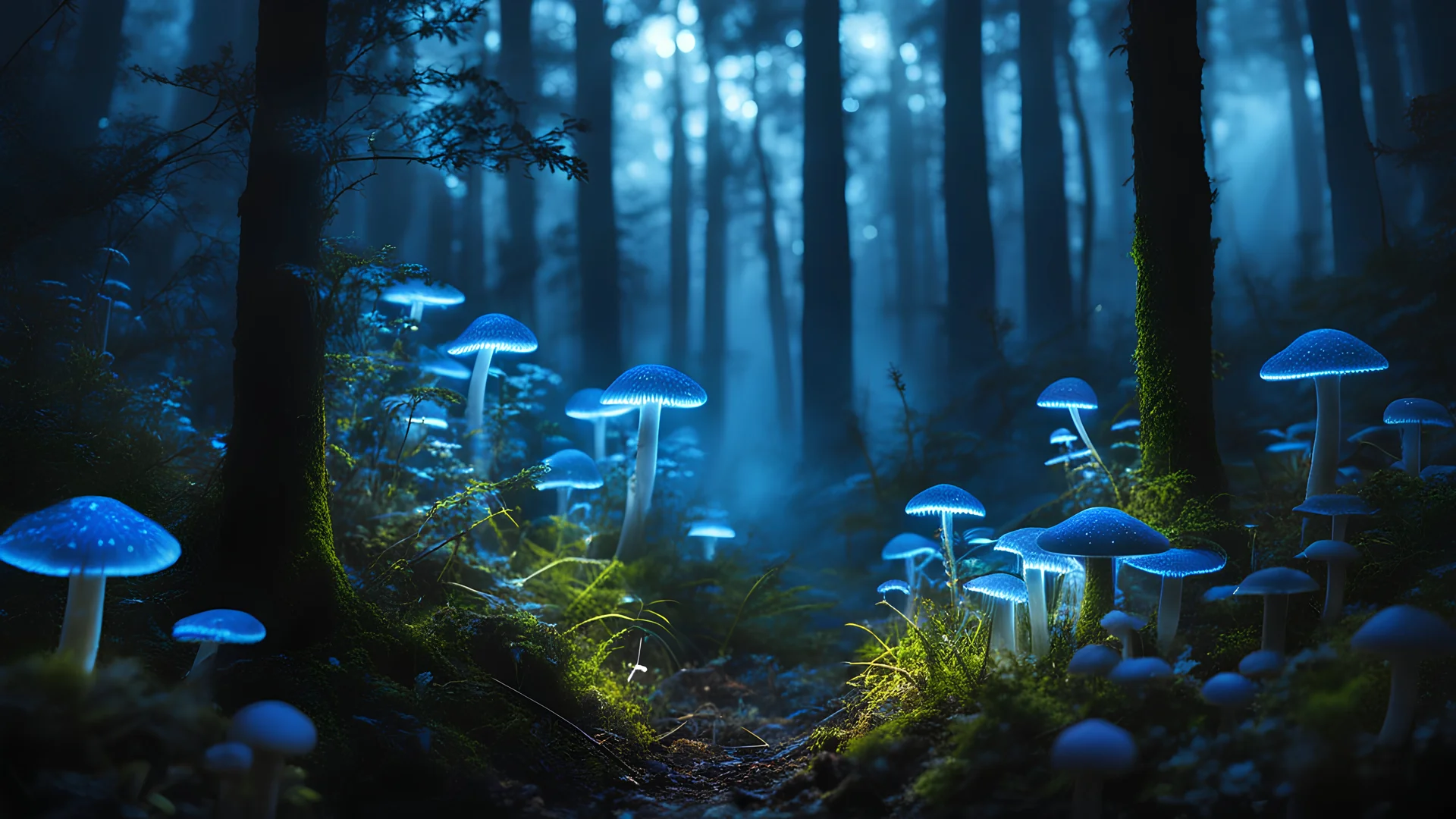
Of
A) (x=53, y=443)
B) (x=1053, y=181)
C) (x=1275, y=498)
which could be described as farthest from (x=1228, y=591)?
(x=1053, y=181)

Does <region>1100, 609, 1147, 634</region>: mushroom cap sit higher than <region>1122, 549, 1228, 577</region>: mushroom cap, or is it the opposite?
<region>1122, 549, 1228, 577</region>: mushroom cap

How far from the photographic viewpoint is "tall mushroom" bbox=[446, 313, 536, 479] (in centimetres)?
712

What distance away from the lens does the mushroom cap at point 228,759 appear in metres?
2.45

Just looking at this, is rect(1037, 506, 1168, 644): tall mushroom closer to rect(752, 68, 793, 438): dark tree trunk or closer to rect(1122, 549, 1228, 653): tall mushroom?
rect(1122, 549, 1228, 653): tall mushroom

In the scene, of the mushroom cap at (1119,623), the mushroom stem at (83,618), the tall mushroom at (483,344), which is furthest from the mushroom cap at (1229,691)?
the tall mushroom at (483,344)

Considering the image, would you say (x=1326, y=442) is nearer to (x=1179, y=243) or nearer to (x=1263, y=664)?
(x=1179, y=243)

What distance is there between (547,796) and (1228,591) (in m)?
4.04

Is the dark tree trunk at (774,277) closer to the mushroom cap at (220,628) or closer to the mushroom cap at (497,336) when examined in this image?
the mushroom cap at (497,336)

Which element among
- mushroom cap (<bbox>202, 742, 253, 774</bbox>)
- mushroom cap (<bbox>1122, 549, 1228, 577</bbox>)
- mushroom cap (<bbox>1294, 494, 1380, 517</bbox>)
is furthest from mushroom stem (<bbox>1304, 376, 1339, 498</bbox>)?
mushroom cap (<bbox>202, 742, 253, 774</bbox>)

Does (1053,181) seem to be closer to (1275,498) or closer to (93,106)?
(1275,498)

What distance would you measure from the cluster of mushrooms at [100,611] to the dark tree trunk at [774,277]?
24.3 metres

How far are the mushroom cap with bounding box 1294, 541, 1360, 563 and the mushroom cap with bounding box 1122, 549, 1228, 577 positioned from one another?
0.42 meters

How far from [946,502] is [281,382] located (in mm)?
4534

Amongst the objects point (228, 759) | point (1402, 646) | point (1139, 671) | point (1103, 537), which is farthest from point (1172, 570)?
point (228, 759)
